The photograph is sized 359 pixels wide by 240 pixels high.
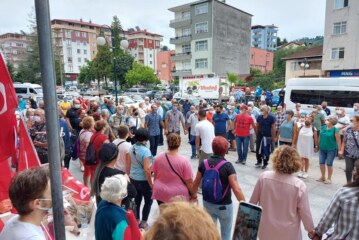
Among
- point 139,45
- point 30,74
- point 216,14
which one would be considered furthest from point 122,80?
point 139,45

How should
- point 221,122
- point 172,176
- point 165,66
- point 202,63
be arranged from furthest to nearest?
1. point 165,66
2. point 202,63
3. point 221,122
4. point 172,176

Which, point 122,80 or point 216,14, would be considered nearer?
point 216,14

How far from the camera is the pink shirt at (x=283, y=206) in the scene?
9.49 feet

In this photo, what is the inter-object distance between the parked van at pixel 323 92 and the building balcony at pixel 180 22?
35.5 m

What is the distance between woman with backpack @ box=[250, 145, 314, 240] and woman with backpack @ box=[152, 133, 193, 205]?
3.28 feet

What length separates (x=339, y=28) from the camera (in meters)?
30.9

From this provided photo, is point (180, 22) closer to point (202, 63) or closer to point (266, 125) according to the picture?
point (202, 63)

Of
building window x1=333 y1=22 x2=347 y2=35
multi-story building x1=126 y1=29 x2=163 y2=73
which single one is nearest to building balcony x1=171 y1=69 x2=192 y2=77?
building window x1=333 y1=22 x2=347 y2=35

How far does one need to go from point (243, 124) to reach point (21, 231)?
7.00 meters

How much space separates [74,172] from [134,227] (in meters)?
5.59

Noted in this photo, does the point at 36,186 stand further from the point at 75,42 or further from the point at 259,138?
the point at 75,42

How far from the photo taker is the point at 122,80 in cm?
5619

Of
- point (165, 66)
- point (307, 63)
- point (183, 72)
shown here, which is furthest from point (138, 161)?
point (165, 66)

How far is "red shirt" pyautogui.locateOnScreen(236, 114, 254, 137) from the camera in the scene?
26.4ft
